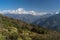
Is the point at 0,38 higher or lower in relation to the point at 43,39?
higher

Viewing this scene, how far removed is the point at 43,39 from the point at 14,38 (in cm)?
4878

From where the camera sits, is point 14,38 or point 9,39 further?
Answer: point 14,38

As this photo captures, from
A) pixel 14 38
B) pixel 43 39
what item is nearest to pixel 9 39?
pixel 14 38

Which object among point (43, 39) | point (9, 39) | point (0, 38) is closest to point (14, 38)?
point (9, 39)

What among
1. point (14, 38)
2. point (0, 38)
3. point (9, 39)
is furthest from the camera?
point (14, 38)

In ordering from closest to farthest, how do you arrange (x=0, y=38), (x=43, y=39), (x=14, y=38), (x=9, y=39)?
(x=0, y=38), (x=9, y=39), (x=14, y=38), (x=43, y=39)

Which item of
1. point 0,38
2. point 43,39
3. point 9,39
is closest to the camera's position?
point 0,38

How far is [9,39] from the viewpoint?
168 ft

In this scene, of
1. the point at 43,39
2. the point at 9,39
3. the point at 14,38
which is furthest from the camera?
the point at 43,39

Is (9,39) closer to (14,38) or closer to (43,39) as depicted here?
(14,38)

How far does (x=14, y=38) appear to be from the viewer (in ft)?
181

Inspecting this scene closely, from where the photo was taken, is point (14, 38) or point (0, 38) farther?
point (14, 38)

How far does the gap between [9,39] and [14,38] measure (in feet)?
13.5

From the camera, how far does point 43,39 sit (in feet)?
335
